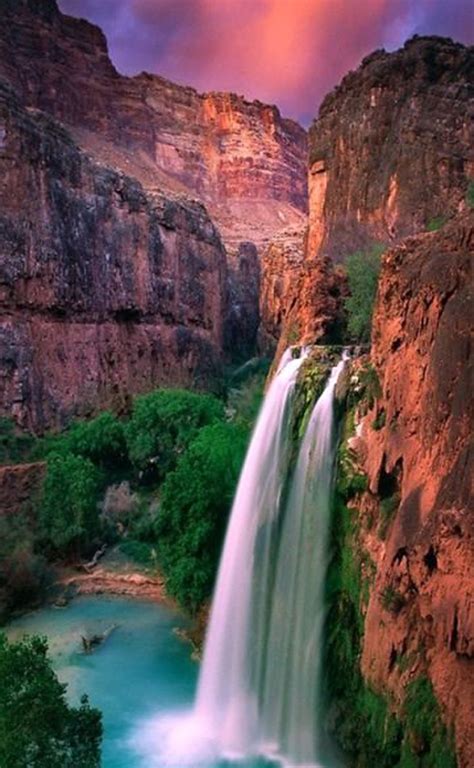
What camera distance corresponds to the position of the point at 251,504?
590 inches

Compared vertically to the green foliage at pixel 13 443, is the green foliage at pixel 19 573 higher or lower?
lower

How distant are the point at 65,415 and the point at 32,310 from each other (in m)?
5.46

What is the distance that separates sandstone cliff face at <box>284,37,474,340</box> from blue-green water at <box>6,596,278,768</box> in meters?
11.7

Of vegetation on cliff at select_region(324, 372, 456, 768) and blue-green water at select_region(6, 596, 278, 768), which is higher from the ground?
vegetation on cliff at select_region(324, 372, 456, 768)

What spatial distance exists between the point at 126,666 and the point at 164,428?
39.7 ft

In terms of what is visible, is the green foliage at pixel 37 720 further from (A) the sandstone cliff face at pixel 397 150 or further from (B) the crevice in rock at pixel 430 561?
(A) the sandstone cliff face at pixel 397 150

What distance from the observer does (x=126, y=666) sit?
1695 centimetres

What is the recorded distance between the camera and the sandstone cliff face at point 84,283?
3145cm

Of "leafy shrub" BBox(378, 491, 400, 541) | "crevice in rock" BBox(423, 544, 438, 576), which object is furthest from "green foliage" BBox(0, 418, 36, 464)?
"crevice in rock" BBox(423, 544, 438, 576)

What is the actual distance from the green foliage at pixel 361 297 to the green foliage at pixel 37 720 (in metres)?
15.3

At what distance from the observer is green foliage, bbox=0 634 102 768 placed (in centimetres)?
826

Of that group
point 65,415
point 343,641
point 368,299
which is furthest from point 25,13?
point 343,641

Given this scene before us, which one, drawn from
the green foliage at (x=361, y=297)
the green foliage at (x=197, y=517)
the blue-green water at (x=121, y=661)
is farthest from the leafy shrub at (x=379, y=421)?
the green foliage at (x=361, y=297)

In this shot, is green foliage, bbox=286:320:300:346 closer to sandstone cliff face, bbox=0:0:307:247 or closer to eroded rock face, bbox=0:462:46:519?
eroded rock face, bbox=0:462:46:519
